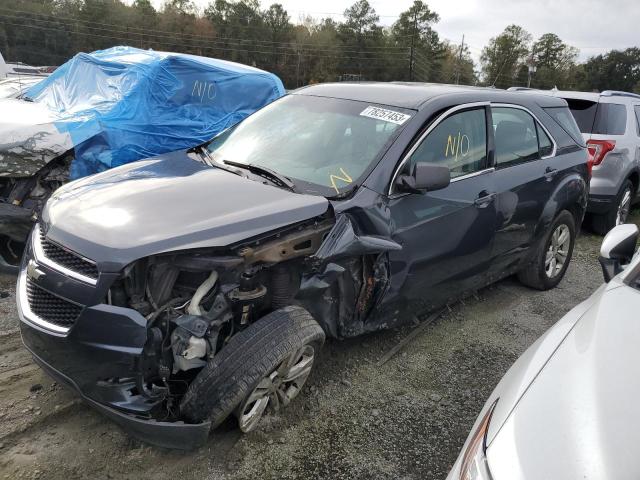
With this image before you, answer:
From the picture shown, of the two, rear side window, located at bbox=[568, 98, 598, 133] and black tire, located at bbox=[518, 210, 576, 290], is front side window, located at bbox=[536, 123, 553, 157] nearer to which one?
black tire, located at bbox=[518, 210, 576, 290]

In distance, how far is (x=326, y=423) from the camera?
2791 mm

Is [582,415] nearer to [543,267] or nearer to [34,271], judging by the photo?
[34,271]

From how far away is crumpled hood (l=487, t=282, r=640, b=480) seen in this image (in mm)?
1426

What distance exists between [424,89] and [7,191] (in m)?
3.59

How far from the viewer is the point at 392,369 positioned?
3.36 meters

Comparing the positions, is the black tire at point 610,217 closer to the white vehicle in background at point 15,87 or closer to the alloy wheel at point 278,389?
the alloy wheel at point 278,389

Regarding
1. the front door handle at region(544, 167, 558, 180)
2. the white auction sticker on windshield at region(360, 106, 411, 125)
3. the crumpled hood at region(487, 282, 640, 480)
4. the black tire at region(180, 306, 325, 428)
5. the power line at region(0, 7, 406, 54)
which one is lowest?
the black tire at region(180, 306, 325, 428)

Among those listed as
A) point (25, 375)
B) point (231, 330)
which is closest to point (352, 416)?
point (231, 330)

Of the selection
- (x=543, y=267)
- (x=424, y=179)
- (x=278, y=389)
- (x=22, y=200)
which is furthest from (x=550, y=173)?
(x=22, y=200)

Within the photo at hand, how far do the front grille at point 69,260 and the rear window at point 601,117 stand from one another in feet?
20.6

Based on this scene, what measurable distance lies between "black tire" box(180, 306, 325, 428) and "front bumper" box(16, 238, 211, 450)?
0.09 m

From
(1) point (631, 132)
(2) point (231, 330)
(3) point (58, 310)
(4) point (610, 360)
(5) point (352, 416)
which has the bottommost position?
(5) point (352, 416)

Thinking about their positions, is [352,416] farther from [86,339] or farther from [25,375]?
[25,375]

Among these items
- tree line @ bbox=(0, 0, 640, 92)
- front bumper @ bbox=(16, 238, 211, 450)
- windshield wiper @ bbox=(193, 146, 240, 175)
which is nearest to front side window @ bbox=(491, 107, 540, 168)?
windshield wiper @ bbox=(193, 146, 240, 175)
